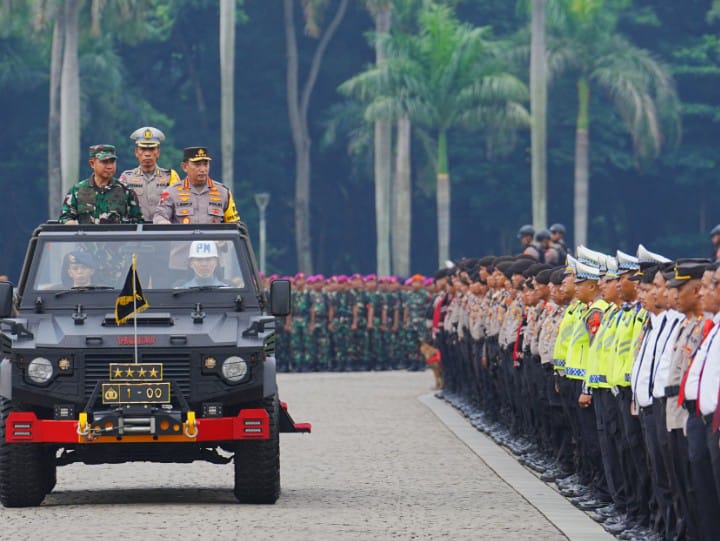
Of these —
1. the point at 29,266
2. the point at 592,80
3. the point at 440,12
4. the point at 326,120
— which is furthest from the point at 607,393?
the point at 326,120

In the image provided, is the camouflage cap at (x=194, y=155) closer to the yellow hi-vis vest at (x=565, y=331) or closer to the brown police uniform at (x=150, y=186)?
the brown police uniform at (x=150, y=186)

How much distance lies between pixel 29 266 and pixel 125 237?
788 millimetres

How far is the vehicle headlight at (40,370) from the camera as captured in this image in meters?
16.1

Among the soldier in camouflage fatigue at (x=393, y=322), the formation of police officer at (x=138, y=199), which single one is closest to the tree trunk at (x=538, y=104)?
the soldier in camouflage fatigue at (x=393, y=322)

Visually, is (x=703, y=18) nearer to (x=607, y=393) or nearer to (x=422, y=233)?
(x=422, y=233)

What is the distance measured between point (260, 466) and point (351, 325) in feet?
95.2

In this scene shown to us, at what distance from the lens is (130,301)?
1631 cm

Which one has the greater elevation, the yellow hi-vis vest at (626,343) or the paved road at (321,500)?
the yellow hi-vis vest at (626,343)

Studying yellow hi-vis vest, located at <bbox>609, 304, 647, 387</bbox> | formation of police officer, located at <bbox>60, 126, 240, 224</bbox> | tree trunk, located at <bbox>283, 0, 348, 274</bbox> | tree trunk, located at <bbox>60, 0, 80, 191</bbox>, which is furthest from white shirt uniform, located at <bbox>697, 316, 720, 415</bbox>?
tree trunk, located at <bbox>283, 0, 348, 274</bbox>

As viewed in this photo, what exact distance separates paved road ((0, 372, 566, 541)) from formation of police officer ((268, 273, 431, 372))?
19409 millimetres

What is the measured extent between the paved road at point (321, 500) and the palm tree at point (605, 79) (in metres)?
46.5

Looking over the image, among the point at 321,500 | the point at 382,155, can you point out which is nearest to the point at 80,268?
the point at 321,500

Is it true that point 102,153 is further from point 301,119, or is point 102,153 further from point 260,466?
point 301,119

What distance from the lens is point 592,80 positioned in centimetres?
7506
